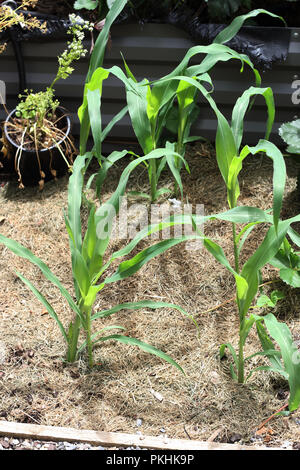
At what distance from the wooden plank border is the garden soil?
0.04m

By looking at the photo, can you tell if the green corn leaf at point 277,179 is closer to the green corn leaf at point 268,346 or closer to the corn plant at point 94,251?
the corn plant at point 94,251

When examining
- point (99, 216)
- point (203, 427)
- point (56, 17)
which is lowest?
point (203, 427)

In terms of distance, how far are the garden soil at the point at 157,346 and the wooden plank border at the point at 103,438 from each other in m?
0.04

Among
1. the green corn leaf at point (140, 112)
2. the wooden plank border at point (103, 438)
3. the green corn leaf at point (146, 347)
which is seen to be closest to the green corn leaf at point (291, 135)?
the green corn leaf at point (140, 112)

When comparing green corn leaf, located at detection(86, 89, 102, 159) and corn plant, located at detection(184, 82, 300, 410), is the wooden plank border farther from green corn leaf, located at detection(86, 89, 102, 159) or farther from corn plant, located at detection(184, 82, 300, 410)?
green corn leaf, located at detection(86, 89, 102, 159)

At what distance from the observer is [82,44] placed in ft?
8.84

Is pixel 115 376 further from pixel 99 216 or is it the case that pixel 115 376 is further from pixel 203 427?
pixel 99 216

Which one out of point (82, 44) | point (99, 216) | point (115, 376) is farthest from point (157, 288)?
point (82, 44)

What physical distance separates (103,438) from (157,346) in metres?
0.39

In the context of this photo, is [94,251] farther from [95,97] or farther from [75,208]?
[95,97]

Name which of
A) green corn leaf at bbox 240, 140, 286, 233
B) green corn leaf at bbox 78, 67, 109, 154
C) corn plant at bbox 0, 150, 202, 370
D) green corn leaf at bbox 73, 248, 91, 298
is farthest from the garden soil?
green corn leaf at bbox 240, 140, 286, 233

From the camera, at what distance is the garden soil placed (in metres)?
1.92

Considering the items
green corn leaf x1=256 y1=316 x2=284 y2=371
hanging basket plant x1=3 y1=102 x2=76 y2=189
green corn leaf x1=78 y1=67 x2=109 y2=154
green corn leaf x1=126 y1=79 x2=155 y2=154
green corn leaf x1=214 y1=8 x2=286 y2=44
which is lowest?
green corn leaf x1=256 y1=316 x2=284 y2=371

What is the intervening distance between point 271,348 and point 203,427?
324 mm
